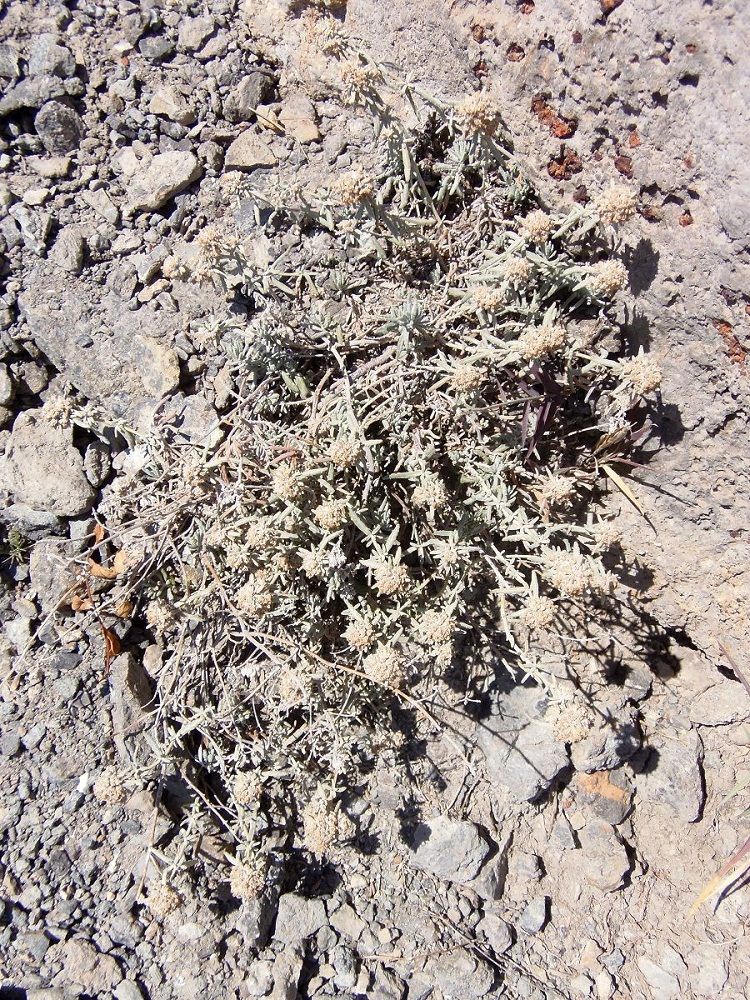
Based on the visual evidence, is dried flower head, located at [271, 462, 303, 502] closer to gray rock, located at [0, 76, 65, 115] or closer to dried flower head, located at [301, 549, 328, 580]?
dried flower head, located at [301, 549, 328, 580]

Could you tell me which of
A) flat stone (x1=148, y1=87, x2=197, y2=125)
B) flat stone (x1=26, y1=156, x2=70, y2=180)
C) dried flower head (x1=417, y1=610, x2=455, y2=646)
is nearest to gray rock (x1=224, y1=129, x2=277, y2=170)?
flat stone (x1=148, y1=87, x2=197, y2=125)

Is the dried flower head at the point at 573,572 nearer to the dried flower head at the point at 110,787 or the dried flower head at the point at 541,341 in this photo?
the dried flower head at the point at 541,341

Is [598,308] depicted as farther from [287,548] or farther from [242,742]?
[242,742]

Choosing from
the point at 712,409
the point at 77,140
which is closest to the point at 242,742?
the point at 712,409

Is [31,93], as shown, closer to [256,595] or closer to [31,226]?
[31,226]

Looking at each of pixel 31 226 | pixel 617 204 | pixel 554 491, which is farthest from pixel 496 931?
pixel 31 226

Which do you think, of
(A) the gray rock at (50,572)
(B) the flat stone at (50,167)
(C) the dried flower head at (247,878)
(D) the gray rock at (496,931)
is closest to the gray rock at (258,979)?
(C) the dried flower head at (247,878)
